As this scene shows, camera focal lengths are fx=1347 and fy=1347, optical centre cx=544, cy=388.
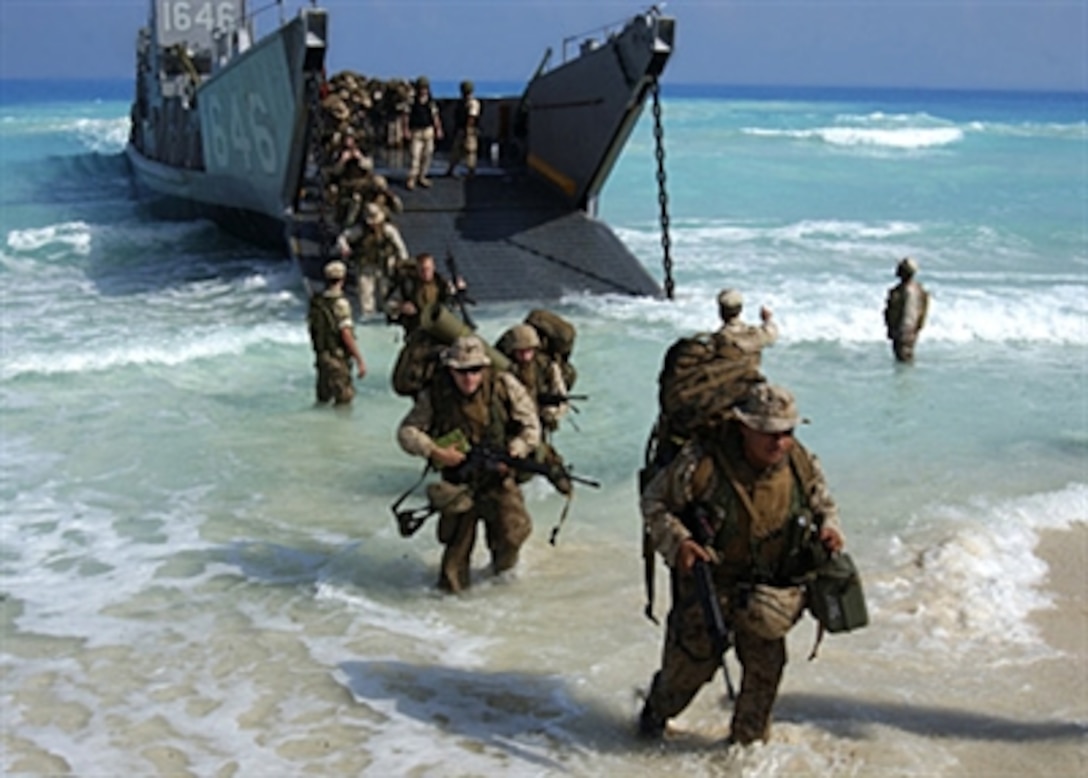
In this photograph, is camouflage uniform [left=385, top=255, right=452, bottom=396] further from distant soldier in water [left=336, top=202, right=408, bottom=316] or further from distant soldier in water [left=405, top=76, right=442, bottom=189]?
distant soldier in water [left=405, top=76, right=442, bottom=189]

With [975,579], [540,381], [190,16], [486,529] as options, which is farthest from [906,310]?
[190,16]

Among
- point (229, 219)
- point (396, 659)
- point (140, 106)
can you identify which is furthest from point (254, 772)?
point (140, 106)

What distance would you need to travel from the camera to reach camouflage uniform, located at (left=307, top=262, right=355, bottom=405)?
9.82 metres

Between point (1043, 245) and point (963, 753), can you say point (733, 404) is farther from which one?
point (1043, 245)

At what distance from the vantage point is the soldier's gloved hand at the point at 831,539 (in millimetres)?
4367

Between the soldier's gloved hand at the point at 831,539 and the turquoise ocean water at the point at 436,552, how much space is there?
3.02 ft

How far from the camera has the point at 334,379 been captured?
10.3 metres

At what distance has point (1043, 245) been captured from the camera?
22.0 meters

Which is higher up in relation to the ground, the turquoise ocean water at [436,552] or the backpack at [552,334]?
the backpack at [552,334]

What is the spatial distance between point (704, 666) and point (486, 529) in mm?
2092

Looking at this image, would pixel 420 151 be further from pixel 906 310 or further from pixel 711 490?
pixel 711 490

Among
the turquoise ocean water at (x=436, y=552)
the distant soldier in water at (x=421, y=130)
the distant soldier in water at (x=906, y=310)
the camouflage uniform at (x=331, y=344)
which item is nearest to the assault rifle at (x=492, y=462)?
the turquoise ocean water at (x=436, y=552)

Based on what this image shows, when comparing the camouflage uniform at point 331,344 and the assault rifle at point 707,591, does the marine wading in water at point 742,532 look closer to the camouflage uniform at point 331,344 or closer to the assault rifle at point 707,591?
the assault rifle at point 707,591

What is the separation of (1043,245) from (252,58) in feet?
43.1
